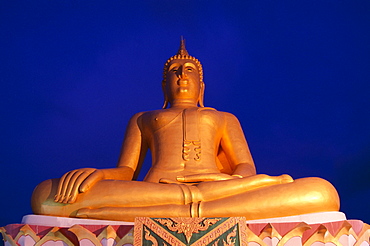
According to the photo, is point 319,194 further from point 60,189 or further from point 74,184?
point 60,189

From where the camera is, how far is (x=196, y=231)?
402 centimetres

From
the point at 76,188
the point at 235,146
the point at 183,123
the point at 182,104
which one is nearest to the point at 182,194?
the point at 76,188

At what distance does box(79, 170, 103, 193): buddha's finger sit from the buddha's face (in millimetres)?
1807

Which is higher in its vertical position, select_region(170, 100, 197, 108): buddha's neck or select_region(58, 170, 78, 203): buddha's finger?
select_region(170, 100, 197, 108): buddha's neck

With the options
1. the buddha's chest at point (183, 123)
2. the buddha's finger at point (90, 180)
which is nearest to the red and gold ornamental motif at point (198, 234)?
the buddha's finger at point (90, 180)

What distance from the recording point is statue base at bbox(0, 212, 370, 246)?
402 centimetres

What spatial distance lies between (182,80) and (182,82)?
0.09ft

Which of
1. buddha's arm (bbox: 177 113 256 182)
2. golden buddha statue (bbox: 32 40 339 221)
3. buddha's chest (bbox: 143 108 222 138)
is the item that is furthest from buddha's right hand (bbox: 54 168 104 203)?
buddha's arm (bbox: 177 113 256 182)

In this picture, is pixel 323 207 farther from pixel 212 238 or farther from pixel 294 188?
pixel 212 238

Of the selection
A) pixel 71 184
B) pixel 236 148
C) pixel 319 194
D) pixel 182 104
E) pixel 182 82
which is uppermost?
pixel 182 82

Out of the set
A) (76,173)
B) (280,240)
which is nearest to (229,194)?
(280,240)

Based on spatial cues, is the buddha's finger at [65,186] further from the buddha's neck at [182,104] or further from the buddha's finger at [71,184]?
the buddha's neck at [182,104]

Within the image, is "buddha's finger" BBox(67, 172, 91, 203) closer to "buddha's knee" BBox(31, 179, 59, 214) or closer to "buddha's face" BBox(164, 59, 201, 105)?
"buddha's knee" BBox(31, 179, 59, 214)

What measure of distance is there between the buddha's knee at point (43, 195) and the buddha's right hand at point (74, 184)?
0.09 metres
